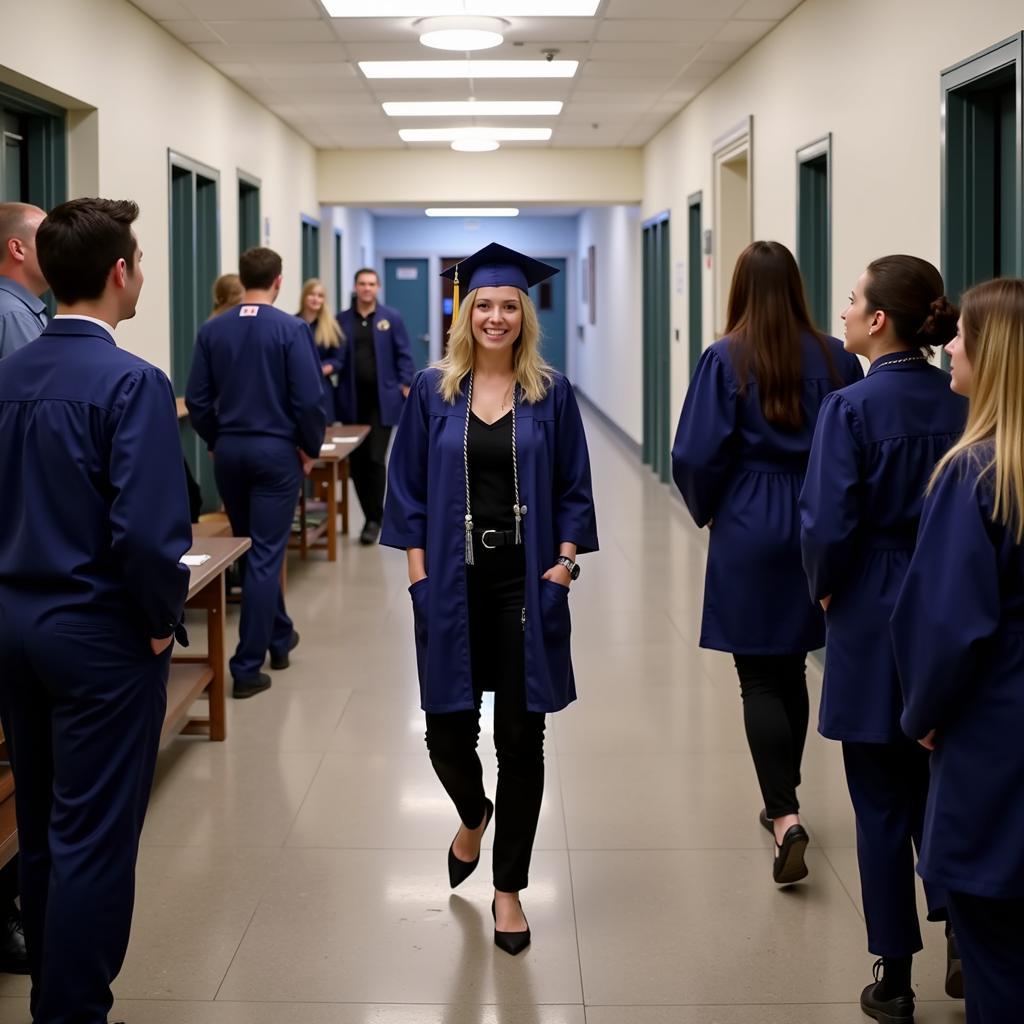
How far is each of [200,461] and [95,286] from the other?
259 inches

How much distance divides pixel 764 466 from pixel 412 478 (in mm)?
938

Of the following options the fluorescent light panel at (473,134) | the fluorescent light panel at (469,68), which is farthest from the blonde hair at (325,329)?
the fluorescent light panel at (473,134)

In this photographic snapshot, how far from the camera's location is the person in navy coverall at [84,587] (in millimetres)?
2430

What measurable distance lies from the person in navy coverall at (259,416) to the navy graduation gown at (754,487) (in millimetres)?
2383

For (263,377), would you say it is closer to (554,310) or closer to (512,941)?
(512,941)

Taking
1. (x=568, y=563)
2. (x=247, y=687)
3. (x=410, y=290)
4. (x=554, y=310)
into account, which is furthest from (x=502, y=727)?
Result: (x=554, y=310)

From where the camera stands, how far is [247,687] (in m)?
5.40

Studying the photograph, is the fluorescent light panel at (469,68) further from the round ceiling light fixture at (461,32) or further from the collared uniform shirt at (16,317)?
the collared uniform shirt at (16,317)

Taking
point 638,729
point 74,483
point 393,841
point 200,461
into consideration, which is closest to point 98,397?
point 74,483

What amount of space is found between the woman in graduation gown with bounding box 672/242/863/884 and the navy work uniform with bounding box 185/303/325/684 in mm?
2350

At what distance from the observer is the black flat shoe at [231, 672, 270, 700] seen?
212 inches

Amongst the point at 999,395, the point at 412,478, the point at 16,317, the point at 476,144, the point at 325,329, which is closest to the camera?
the point at 999,395

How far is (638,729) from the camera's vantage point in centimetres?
496

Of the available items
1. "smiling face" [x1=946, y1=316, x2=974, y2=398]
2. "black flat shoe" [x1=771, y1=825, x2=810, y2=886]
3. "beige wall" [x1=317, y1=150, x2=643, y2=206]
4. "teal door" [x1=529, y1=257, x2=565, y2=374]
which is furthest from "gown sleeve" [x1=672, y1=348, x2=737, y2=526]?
"teal door" [x1=529, y1=257, x2=565, y2=374]
